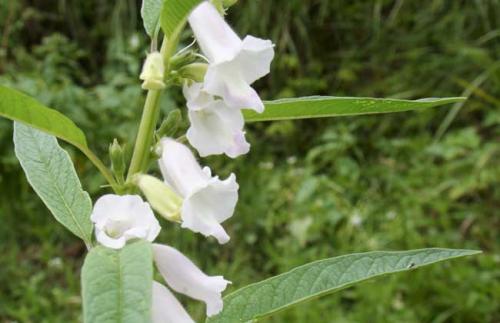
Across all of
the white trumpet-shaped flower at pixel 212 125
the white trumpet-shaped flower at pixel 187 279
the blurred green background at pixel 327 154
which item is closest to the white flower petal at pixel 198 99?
the white trumpet-shaped flower at pixel 212 125

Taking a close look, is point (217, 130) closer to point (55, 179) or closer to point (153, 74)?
point (153, 74)

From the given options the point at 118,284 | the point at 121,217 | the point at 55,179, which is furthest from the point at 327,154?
the point at 118,284

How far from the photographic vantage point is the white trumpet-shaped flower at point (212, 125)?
2.14 ft

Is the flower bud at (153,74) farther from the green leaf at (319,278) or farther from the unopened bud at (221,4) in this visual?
the green leaf at (319,278)

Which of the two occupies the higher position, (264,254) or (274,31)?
(274,31)

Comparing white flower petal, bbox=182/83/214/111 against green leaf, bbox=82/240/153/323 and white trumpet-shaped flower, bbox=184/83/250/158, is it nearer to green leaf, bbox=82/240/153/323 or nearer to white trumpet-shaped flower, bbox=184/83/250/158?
white trumpet-shaped flower, bbox=184/83/250/158

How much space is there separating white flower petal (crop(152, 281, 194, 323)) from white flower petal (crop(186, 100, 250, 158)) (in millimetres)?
124

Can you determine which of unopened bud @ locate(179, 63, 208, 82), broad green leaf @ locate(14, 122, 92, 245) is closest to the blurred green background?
broad green leaf @ locate(14, 122, 92, 245)

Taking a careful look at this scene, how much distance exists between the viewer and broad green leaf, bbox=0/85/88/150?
591 mm

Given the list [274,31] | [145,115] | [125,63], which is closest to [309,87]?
[274,31]

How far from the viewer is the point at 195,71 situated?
660mm

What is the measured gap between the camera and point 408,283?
8.13ft

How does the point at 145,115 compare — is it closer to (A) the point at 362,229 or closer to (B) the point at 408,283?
(B) the point at 408,283

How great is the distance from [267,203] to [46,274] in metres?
0.87
